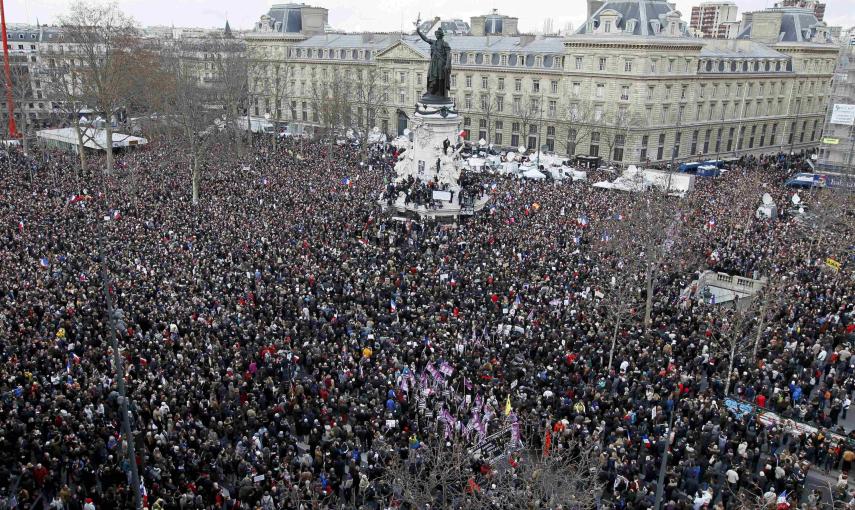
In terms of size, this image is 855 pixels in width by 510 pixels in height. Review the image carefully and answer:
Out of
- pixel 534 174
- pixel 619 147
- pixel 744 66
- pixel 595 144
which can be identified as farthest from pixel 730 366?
pixel 744 66

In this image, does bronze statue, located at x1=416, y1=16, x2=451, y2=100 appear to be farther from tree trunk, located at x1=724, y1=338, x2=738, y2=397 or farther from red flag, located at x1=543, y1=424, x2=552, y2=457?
red flag, located at x1=543, y1=424, x2=552, y2=457

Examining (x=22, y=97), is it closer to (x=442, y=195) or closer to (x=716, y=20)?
(x=442, y=195)

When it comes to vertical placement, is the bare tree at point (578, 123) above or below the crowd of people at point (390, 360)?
above

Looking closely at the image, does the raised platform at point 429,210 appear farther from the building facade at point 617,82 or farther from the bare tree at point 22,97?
the bare tree at point 22,97

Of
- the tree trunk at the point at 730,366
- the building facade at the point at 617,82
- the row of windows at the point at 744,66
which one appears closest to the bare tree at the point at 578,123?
the building facade at the point at 617,82

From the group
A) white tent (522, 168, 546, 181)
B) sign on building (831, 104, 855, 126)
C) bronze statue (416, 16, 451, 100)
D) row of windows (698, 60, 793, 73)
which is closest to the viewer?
bronze statue (416, 16, 451, 100)

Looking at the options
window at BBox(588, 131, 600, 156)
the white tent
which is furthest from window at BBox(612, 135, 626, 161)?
the white tent
